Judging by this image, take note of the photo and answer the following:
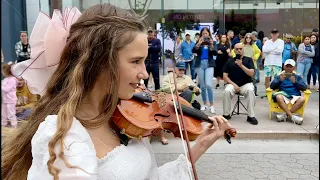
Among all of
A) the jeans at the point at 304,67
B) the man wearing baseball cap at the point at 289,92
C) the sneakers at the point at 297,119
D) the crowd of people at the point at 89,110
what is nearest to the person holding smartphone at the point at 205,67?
the man wearing baseball cap at the point at 289,92

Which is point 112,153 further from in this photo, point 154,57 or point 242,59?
point 154,57

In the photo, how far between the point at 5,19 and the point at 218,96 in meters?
8.94

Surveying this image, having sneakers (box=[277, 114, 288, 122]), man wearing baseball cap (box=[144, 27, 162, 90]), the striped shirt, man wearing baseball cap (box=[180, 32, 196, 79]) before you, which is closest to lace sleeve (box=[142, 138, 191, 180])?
the striped shirt

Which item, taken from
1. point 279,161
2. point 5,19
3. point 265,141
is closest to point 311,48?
point 265,141

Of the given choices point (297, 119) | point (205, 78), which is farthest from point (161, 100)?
point (205, 78)

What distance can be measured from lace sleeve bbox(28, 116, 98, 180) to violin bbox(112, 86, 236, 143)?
371 mm

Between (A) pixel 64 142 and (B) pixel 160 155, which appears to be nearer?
(A) pixel 64 142

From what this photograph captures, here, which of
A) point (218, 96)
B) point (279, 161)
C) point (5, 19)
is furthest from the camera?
point (218, 96)

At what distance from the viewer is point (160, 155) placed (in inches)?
198

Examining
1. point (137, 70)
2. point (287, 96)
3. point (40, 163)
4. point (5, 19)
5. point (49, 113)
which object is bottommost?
point (287, 96)

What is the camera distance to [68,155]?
3.29 feet

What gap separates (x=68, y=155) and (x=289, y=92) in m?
6.19

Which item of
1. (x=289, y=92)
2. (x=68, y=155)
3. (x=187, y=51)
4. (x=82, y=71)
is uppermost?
(x=82, y=71)

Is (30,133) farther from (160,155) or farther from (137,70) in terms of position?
(160,155)
